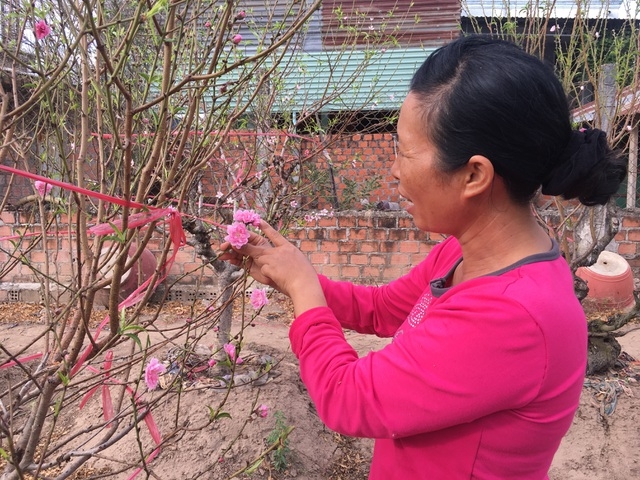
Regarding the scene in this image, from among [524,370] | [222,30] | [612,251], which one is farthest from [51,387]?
[612,251]

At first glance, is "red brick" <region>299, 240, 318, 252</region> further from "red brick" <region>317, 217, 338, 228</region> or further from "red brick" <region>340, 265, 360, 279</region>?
"red brick" <region>340, 265, 360, 279</region>

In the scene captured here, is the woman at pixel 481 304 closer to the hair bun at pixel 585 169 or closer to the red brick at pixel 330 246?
the hair bun at pixel 585 169

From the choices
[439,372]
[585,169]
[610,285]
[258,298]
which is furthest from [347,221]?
[439,372]

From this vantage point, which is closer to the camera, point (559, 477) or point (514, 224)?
point (514, 224)

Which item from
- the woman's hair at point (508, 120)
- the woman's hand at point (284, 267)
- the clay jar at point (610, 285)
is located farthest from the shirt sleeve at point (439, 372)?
the clay jar at point (610, 285)

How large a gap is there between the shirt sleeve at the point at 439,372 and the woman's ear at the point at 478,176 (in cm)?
19

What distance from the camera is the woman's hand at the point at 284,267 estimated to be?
3.76 ft

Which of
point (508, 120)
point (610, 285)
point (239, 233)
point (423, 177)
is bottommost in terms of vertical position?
point (610, 285)

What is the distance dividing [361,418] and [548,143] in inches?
25.2

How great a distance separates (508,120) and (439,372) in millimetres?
475

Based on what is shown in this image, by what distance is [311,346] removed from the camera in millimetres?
1062

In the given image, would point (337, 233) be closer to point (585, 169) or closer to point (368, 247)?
point (368, 247)

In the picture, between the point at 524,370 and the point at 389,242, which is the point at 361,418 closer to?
the point at 524,370

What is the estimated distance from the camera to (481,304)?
0.94m
